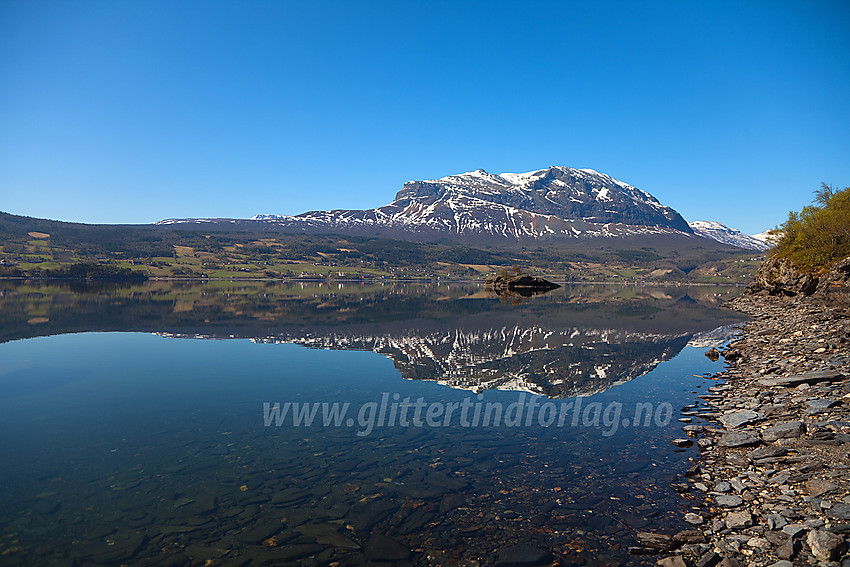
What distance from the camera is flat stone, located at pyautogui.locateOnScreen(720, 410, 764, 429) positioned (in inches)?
754

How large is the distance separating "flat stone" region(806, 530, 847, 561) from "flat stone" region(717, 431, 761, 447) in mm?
7587

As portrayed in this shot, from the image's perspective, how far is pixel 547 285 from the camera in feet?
625

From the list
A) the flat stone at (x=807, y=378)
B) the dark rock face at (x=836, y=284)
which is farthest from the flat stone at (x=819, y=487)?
the dark rock face at (x=836, y=284)

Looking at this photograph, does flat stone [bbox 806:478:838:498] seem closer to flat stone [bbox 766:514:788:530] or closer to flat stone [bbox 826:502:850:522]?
flat stone [bbox 826:502:850:522]

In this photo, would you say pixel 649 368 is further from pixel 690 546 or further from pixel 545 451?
pixel 690 546

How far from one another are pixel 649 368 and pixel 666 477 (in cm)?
2042

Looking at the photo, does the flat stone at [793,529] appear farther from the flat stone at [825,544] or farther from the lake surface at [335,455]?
the lake surface at [335,455]

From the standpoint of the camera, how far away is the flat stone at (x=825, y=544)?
9367 millimetres

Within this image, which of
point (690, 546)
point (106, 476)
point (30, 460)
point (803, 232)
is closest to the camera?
point (690, 546)

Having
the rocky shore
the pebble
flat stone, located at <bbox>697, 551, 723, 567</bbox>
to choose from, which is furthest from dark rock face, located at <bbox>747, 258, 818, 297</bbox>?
flat stone, located at <bbox>697, 551, 723, 567</bbox>

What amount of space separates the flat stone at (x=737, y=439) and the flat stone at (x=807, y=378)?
7.18 metres

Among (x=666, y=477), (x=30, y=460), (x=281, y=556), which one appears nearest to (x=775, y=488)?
(x=666, y=477)

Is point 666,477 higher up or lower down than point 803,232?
lower down

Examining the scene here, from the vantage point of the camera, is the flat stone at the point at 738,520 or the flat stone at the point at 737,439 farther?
the flat stone at the point at 737,439
